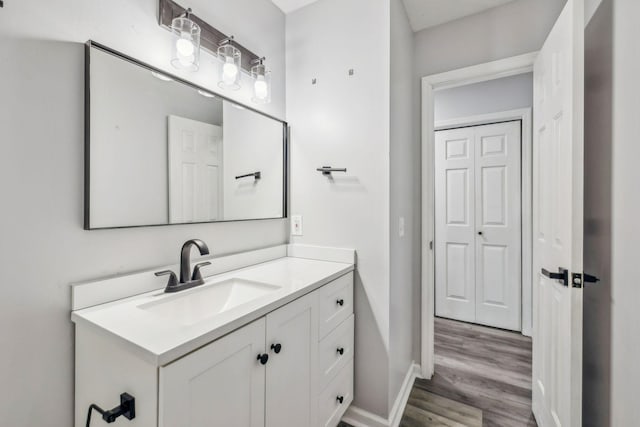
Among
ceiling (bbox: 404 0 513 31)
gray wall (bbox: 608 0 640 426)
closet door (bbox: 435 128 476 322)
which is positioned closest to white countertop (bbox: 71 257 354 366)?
gray wall (bbox: 608 0 640 426)

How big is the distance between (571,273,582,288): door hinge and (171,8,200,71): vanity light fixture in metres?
1.81

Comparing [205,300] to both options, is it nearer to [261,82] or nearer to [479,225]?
[261,82]

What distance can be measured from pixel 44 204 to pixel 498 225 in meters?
3.26

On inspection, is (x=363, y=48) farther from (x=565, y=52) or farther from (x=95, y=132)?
(x=95, y=132)

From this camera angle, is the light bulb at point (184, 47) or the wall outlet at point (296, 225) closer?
the light bulb at point (184, 47)

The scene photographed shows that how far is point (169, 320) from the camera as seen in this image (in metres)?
0.96

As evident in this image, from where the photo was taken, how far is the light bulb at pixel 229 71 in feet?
4.84

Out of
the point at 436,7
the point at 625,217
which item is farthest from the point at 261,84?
the point at 625,217

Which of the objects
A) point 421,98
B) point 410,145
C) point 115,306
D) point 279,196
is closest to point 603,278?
point 410,145

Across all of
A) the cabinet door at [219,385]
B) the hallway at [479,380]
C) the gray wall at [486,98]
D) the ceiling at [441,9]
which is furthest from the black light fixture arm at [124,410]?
the gray wall at [486,98]

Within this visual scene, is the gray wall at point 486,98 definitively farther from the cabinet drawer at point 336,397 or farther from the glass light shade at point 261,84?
the cabinet drawer at point 336,397

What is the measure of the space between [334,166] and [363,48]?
672mm

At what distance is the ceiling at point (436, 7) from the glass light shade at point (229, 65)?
0.64m

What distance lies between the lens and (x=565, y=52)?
4.09 ft
